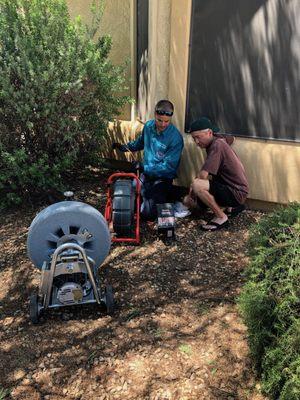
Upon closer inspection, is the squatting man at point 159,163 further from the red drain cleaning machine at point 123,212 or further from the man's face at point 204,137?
the red drain cleaning machine at point 123,212

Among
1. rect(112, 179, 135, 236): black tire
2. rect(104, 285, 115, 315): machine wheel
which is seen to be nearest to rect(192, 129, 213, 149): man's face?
rect(112, 179, 135, 236): black tire

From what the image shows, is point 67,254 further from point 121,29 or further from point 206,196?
point 121,29

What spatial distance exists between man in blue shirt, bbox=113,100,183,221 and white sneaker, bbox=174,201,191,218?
0.22 metres

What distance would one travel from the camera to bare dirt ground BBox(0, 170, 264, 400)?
270cm

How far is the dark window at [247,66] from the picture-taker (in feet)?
14.4

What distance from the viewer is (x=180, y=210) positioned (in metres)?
5.06

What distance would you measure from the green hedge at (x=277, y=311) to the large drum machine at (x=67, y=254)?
118 centimetres

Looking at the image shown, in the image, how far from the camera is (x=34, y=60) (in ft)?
14.7

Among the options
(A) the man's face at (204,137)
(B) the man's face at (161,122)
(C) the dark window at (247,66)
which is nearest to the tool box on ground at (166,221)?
(A) the man's face at (204,137)

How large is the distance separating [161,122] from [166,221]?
1212mm

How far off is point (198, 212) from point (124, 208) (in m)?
1.27

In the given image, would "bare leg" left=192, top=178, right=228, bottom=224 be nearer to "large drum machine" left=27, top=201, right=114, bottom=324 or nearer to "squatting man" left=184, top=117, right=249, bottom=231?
"squatting man" left=184, top=117, right=249, bottom=231

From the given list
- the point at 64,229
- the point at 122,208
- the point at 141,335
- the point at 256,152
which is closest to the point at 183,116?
the point at 256,152

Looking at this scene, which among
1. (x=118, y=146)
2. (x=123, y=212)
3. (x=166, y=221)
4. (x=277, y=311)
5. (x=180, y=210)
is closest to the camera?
(x=277, y=311)
